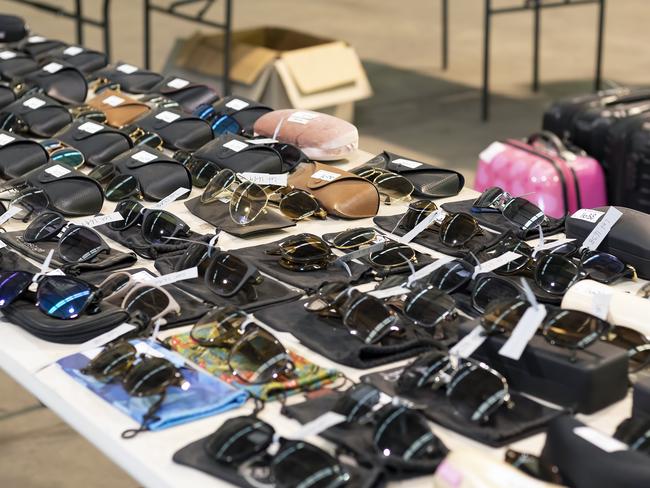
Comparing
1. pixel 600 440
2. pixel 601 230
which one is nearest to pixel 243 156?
pixel 601 230

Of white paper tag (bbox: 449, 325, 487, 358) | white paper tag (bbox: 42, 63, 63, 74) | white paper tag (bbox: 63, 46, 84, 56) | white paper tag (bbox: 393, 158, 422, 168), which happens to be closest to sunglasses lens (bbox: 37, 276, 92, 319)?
white paper tag (bbox: 449, 325, 487, 358)

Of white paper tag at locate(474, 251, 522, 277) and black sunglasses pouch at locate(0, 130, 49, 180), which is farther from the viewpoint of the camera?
black sunglasses pouch at locate(0, 130, 49, 180)

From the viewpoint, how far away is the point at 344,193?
209cm

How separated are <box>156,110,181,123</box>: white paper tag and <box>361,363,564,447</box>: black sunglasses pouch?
1241 millimetres

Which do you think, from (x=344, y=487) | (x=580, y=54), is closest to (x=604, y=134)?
(x=344, y=487)

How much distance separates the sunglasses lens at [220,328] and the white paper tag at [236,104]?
1124mm

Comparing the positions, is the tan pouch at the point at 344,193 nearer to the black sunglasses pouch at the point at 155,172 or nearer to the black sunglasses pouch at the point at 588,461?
the black sunglasses pouch at the point at 155,172

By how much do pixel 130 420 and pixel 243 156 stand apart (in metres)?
0.95

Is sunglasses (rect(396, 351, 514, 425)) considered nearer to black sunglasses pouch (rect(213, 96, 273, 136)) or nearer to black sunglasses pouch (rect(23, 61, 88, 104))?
black sunglasses pouch (rect(213, 96, 273, 136))

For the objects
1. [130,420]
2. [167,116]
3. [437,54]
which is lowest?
[437,54]

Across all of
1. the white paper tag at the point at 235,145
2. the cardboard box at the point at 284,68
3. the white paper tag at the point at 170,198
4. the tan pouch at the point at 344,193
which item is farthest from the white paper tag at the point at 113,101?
the cardboard box at the point at 284,68

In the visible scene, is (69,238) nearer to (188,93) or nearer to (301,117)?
(301,117)

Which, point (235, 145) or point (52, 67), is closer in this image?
point (235, 145)

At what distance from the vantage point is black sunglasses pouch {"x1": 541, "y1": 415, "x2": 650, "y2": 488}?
1.13 meters
